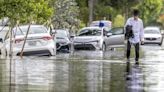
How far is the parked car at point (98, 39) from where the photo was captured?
34.2 metres

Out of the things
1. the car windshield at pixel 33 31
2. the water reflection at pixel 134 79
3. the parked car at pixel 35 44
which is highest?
the car windshield at pixel 33 31

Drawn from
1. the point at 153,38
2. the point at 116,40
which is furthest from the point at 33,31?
the point at 153,38

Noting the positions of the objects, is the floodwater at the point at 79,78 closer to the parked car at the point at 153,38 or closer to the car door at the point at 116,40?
the car door at the point at 116,40

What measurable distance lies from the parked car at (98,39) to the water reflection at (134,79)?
1643cm

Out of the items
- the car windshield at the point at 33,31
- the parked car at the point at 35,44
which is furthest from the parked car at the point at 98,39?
the parked car at the point at 35,44

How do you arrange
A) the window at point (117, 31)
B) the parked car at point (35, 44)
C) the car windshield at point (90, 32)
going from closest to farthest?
the parked car at point (35, 44) → the car windshield at point (90, 32) → the window at point (117, 31)

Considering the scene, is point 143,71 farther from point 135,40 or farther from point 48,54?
point 48,54

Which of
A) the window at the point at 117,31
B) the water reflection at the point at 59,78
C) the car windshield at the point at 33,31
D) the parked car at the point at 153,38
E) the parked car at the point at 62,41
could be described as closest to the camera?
the water reflection at the point at 59,78

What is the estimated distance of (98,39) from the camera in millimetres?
34406

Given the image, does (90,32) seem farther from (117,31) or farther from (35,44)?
(35,44)

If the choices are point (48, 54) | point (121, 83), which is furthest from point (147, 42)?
point (121, 83)

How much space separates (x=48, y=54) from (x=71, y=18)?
2169 centimetres

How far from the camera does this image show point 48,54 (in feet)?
81.8

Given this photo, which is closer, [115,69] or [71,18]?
[115,69]
